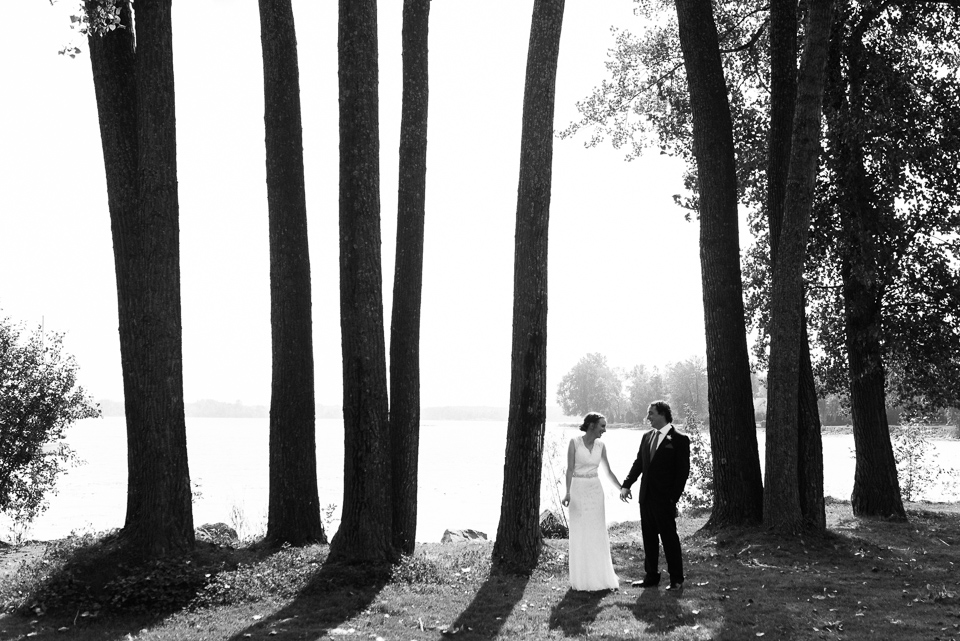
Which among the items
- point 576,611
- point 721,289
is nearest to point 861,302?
point 721,289

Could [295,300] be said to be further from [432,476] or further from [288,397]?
[432,476]

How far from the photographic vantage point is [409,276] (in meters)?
11.1

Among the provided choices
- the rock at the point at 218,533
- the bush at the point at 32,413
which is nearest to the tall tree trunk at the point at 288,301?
the rock at the point at 218,533

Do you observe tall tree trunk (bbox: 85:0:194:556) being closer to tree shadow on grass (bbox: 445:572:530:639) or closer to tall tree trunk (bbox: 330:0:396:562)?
tall tree trunk (bbox: 330:0:396:562)

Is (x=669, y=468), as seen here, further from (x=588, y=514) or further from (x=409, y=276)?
(x=409, y=276)

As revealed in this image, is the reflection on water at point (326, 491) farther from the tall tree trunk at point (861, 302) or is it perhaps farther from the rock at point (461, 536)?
the tall tree trunk at point (861, 302)

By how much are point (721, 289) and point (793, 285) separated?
4.53ft

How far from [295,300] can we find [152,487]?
A: 3.06 metres

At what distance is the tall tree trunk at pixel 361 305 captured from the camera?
9.61 m

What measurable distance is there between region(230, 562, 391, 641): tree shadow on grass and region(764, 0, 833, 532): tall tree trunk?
6.25 m

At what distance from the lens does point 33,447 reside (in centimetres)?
1475

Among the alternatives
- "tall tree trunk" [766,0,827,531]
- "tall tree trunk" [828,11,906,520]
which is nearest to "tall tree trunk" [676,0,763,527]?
"tall tree trunk" [766,0,827,531]

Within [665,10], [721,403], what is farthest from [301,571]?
[665,10]

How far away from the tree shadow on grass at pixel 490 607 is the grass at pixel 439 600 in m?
0.02
